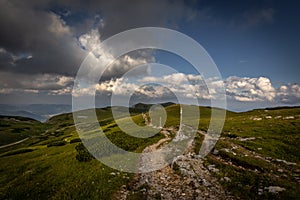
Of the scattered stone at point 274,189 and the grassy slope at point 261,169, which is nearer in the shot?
the scattered stone at point 274,189

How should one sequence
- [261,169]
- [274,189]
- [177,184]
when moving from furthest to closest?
[261,169]
[177,184]
[274,189]

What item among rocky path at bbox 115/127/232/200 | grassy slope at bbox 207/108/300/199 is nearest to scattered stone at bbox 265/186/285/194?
grassy slope at bbox 207/108/300/199

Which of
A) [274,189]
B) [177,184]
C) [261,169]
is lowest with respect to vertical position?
[177,184]

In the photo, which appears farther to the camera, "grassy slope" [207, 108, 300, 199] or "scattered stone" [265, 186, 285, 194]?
"grassy slope" [207, 108, 300, 199]

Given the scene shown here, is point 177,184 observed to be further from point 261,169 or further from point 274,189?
point 261,169

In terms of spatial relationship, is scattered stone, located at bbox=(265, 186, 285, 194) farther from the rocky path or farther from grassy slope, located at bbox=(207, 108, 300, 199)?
the rocky path

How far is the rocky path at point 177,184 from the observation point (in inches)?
729

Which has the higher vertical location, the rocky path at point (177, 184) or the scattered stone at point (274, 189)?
the scattered stone at point (274, 189)

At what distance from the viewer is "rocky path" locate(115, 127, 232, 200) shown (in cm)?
1852

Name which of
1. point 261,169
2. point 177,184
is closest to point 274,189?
point 261,169

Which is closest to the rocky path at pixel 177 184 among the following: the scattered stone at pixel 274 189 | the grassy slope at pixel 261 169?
the grassy slope at pixel 261 169

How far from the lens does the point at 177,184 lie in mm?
21172

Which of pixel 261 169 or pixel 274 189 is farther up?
pixel 274 189

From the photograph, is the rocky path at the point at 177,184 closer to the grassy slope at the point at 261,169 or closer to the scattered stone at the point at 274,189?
the grassy slope at the point at 261,169
